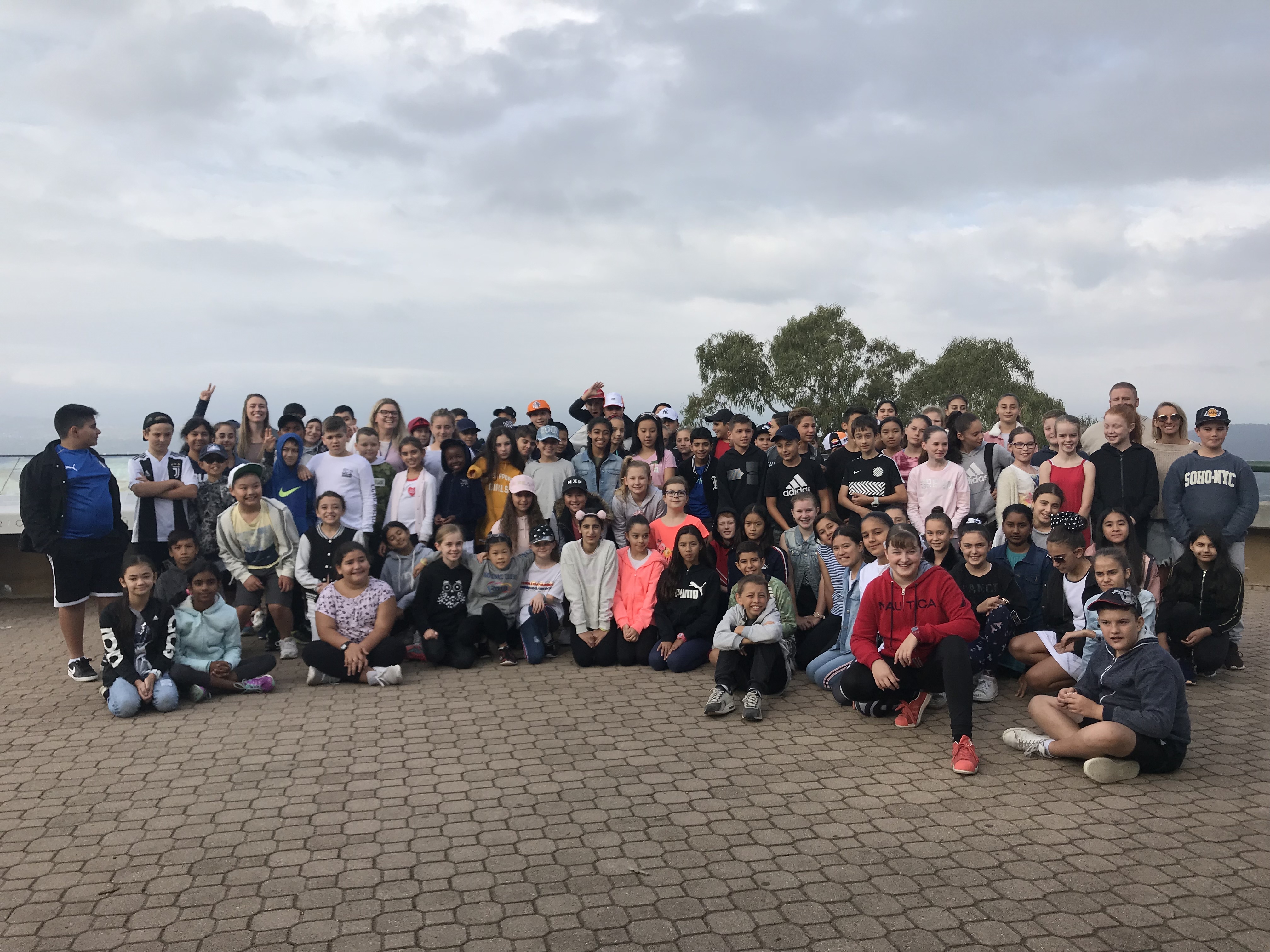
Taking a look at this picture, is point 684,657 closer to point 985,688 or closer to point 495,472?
point 985,688

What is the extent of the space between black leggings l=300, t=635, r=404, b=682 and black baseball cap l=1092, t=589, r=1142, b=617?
4724 mm

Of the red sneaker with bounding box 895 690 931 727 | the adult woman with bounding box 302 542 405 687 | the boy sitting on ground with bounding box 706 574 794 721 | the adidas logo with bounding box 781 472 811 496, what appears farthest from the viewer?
the adidas logo with bounding box 781 472 811 496

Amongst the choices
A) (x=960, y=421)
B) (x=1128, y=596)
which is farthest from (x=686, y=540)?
(x=1128, y=596)

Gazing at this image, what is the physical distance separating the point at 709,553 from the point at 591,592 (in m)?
1.00

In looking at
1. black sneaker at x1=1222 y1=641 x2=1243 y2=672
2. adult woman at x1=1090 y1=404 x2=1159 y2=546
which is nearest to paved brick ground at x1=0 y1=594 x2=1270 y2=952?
black sneaker at x1=1222 y1=641 x2=1243 y2=672

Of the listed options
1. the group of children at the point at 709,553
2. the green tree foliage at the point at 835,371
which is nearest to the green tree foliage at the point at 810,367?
the green tree foliage at the point at 835,371

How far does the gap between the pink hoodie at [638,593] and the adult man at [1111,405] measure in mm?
1446

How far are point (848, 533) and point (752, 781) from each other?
2536mm

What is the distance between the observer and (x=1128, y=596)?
16.5ft

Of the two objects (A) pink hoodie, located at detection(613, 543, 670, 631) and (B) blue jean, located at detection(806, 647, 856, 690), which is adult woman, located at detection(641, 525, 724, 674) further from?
(B) blue jean, located at detection(806, 647, 856, 690)

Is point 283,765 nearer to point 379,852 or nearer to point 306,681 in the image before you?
point 379,852

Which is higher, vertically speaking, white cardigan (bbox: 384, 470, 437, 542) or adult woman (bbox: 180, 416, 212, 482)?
adult woman (bbox: 180, 416, 212, 482)

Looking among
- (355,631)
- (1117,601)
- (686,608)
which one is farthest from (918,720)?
(355,631)

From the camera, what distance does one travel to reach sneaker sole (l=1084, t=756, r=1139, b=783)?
4.88 meters
